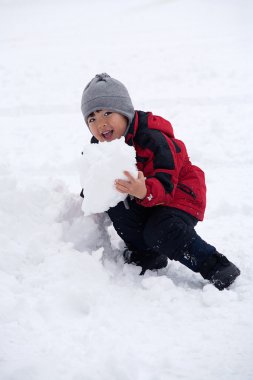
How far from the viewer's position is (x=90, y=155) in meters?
1.95

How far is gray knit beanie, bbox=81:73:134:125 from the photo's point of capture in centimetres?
217

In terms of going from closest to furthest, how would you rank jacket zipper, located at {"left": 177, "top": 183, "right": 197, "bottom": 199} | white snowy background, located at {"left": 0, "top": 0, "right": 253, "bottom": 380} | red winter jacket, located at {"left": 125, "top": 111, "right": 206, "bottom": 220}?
1. white snowy background, located at {"left": 0, "top": 0, "right": 253, "bottom": 380}
2. red winter jacket, located at {"left": 125, "top": 111, "right": 206, "bottom": 220}
3. jacket zipper, located at {"left": 177, "top": 183, "right": 197, "bottom": 199}

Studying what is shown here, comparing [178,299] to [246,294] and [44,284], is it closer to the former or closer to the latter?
[246,294]

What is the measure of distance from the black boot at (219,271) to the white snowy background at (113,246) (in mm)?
66

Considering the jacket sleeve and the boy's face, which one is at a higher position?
the boy's face

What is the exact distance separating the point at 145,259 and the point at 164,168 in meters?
0.56

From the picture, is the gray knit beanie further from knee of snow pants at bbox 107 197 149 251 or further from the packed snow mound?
knee of snow pants at bbox 107 197 149 251

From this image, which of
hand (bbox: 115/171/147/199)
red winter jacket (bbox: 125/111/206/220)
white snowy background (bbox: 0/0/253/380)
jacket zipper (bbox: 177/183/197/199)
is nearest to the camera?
white snowy background (bbox: 0/0/253/380)

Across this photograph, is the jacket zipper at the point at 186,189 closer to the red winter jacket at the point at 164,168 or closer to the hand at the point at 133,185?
the red winter jacket at the point at 164,168

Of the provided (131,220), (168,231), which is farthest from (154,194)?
(131,220)

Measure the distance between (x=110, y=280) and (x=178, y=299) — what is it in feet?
1.19

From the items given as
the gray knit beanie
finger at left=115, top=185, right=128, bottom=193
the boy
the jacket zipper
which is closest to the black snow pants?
the boy

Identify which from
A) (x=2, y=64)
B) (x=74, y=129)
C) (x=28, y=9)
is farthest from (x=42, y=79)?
(x=28, y=9)

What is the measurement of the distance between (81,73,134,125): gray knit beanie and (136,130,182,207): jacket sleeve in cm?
23
